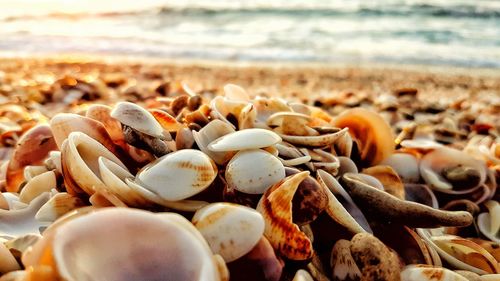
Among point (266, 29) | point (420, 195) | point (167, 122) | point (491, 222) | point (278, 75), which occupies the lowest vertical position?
point (266, 29)

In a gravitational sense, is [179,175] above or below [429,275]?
above

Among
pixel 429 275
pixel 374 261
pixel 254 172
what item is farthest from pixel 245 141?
pixel 429 275

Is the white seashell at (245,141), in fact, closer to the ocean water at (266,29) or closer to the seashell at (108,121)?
the seashell at (108,121)

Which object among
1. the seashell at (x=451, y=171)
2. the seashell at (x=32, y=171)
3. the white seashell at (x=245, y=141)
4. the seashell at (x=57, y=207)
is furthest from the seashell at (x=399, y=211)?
the seashell at (x=32, y=171)

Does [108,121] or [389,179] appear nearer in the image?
[108,121]

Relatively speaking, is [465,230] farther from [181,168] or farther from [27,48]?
[27,48]

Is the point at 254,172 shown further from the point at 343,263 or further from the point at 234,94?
the point at 234,94
